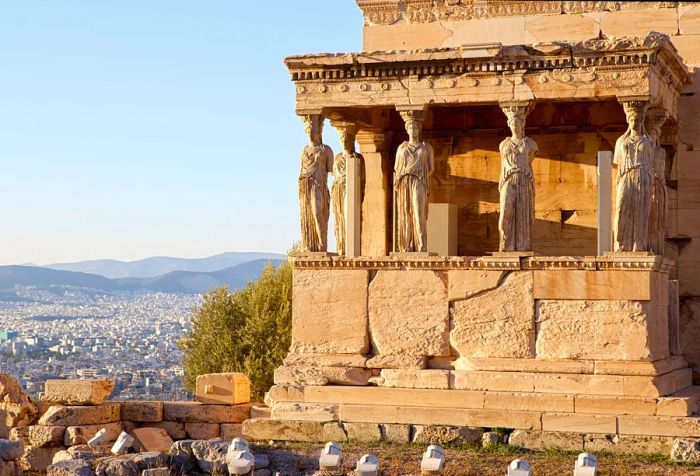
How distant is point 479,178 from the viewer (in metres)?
19.6

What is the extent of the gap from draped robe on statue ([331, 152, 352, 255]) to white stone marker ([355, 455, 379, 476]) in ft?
15.9

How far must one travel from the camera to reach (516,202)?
17062 mm

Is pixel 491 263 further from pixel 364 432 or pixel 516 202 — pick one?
pixel 364 432

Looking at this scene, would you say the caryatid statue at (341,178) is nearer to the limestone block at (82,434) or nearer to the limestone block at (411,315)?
the limestone block at (411,315)

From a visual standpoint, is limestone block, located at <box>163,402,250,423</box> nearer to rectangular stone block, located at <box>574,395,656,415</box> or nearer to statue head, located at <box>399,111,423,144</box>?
statue head, located at <box>399,111,423,144</box>

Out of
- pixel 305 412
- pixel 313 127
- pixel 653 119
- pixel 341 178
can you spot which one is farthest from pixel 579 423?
pixel 313 127

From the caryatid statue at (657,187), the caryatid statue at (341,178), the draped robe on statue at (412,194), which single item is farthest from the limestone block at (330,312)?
the caryatid statue at (657,187)

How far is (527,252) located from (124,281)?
128 m

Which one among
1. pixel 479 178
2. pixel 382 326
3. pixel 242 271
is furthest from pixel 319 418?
pixel 242 271

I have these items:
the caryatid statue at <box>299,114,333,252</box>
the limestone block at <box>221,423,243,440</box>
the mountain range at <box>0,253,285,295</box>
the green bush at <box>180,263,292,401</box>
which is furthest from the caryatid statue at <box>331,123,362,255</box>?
the mountain range at <box>0,253,285,295</box>

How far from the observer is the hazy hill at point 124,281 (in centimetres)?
12925

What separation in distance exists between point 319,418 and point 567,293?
10.4 ft

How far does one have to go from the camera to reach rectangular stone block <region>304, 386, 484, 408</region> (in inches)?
661

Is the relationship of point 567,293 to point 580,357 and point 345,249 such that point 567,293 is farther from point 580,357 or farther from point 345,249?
point 345,249
